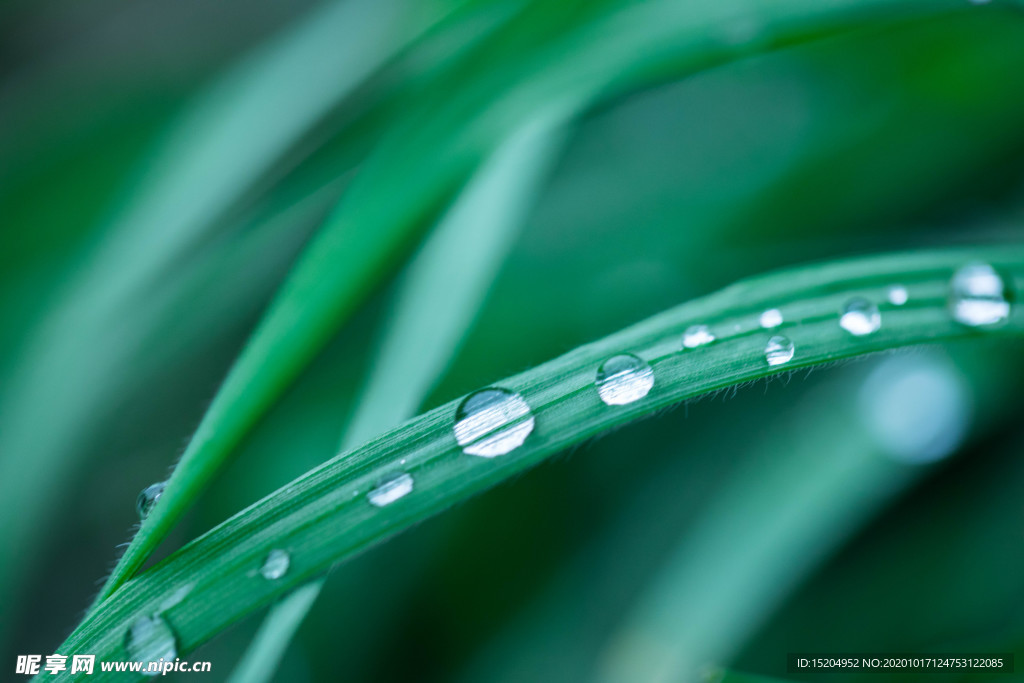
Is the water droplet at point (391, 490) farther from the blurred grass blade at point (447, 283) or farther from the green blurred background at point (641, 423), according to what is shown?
the green blurred background at point (641, 423)

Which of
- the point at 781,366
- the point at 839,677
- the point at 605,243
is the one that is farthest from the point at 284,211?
the point at 839,677

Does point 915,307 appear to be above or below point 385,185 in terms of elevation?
below

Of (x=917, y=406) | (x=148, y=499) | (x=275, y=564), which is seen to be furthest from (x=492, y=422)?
(x=917, y=406)

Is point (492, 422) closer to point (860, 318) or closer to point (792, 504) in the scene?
point (860, 318)

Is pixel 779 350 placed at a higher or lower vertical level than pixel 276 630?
higher

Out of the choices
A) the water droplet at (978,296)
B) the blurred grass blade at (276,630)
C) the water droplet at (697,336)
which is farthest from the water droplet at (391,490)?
the water droplet at (978,296)

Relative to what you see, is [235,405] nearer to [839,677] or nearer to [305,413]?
[305,413]

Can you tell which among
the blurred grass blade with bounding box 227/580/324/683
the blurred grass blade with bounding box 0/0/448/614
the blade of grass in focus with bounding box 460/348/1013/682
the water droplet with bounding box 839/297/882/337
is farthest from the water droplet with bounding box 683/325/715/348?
the blurred grass blade with bounding box 0/0/448/614
